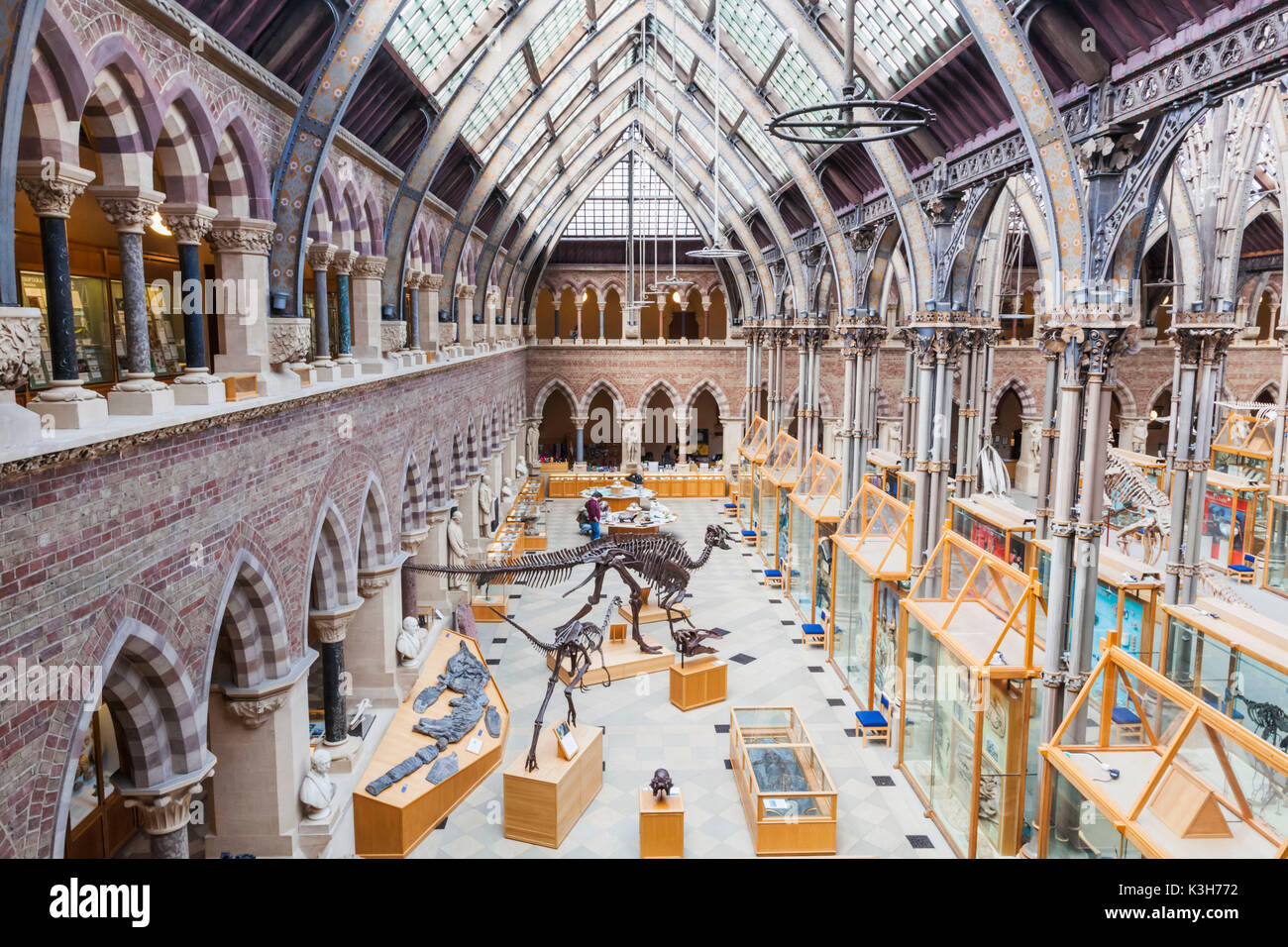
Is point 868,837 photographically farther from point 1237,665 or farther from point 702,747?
point 1237,665

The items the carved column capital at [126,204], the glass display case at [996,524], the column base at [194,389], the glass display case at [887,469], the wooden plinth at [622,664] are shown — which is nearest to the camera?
the carved column capital at [126,204]

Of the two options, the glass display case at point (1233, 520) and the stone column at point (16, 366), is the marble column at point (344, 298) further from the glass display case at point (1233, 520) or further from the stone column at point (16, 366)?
the glass display case at point (1233, 520)

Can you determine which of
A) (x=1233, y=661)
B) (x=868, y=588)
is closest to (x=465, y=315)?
(x=868, y=588)

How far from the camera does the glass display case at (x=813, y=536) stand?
53.3 ft

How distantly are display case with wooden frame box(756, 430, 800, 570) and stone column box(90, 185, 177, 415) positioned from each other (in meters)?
15.5

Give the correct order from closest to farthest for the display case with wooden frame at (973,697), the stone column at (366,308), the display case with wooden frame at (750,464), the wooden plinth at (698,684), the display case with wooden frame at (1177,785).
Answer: the display case with wooden frame at (1177,785) → the display case with wooden frame at (973,697) → the stone column at (366,308) → the wooden plinth at (698,684) → the display case with wooden frame at (750,464)

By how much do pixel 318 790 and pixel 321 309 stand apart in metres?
5.48

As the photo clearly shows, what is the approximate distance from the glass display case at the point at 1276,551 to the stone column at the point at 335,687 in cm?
1812

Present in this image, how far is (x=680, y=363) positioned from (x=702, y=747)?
25.1 m

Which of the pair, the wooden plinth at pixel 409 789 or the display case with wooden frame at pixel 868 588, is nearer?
the wooden plinth at pixel 409 789

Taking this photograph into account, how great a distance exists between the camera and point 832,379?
115ft

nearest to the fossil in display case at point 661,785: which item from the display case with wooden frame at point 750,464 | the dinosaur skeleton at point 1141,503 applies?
the dinosaur skeleton at point 1141,503

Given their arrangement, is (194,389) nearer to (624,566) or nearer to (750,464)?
(624,566)
